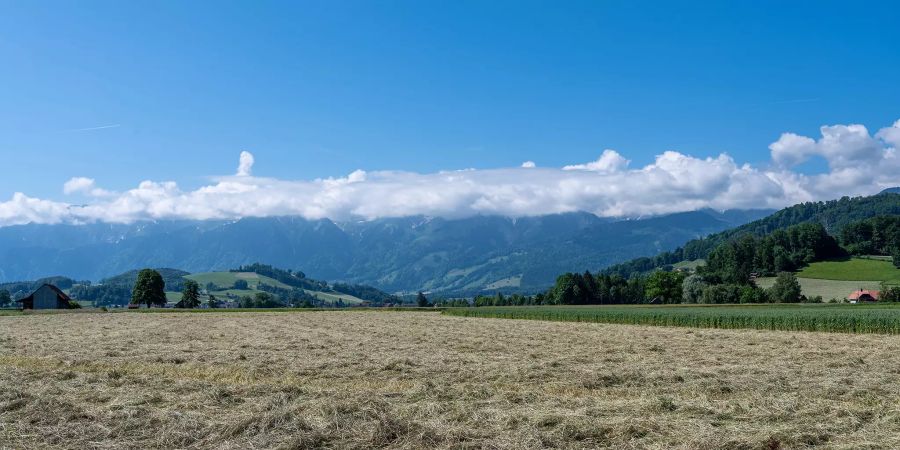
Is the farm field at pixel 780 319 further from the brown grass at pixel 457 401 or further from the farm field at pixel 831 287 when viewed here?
the farm field at pixel 831 287

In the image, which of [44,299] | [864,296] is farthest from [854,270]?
[44,299]

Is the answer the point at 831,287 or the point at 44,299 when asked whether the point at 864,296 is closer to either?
the point at 831,287

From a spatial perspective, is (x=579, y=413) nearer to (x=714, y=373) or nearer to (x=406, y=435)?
(x=406, y=435)

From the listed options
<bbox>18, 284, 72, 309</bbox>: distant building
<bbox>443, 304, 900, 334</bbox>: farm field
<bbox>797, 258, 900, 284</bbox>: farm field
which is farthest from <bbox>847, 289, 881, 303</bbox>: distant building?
<bbox>18, 284, 72, 309</bbox>: distant building

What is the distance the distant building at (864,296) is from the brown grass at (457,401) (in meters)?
99.4

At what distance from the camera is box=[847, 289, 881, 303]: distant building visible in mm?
110188

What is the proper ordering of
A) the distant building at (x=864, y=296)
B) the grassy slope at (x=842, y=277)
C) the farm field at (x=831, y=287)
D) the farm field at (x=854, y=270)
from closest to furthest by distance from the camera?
the distant building at (x=864, y=296) < the farm field at (x=831, y=287) < the grassy slope at (x=842, y=277) < the farm field at (x=854, y=270)

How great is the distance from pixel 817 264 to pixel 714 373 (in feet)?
485

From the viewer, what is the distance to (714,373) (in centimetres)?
1884

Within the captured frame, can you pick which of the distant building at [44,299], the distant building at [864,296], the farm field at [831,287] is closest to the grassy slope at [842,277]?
the farm field at [831,287]

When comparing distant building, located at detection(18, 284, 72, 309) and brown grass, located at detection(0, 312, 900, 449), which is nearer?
brown grass, located at detection(0, 312, 900, 449)

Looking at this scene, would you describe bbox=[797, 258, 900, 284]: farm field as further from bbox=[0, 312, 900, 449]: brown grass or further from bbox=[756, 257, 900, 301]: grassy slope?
bbox=[0, 312, 900, 449]: brown grass

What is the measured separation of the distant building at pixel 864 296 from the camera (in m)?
110

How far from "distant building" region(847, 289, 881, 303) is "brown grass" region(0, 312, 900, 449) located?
99.4 m
